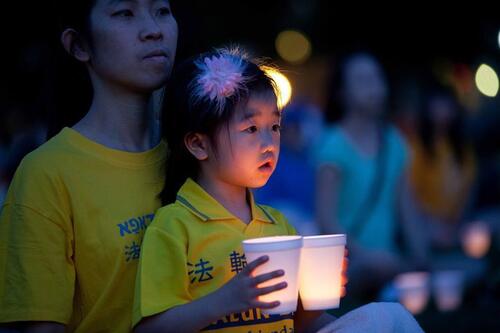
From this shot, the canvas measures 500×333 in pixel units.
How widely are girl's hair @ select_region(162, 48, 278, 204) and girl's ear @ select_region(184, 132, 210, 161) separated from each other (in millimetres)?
19

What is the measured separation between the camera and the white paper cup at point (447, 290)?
7.34 metres

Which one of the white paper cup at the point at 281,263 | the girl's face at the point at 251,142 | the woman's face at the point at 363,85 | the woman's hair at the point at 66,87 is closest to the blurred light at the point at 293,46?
the woman's face at the point at 363,85

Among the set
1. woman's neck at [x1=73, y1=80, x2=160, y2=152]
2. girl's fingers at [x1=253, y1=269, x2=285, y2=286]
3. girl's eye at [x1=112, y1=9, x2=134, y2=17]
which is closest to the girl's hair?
woman's neck at [x1=73, y1=80, x2=160, y2=152]

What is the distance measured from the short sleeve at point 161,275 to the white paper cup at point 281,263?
29cm

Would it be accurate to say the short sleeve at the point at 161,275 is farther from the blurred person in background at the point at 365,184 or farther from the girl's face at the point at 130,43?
the blurred person in background at the point at 365,184

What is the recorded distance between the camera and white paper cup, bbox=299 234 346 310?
9.68 ft

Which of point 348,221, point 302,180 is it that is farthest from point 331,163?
point 302,180

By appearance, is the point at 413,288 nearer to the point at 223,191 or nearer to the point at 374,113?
the point at 374,113

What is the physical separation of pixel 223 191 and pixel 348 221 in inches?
126

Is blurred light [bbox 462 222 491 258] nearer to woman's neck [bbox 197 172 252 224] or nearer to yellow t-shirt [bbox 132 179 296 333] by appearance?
woman's neck [bbox 197 172 252 224]

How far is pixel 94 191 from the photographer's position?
10.7ft

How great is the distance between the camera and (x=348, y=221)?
6.45 metres

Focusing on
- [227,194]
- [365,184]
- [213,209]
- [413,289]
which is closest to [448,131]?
[413,289]

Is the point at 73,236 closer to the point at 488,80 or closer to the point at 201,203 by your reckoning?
the point at 201,203
